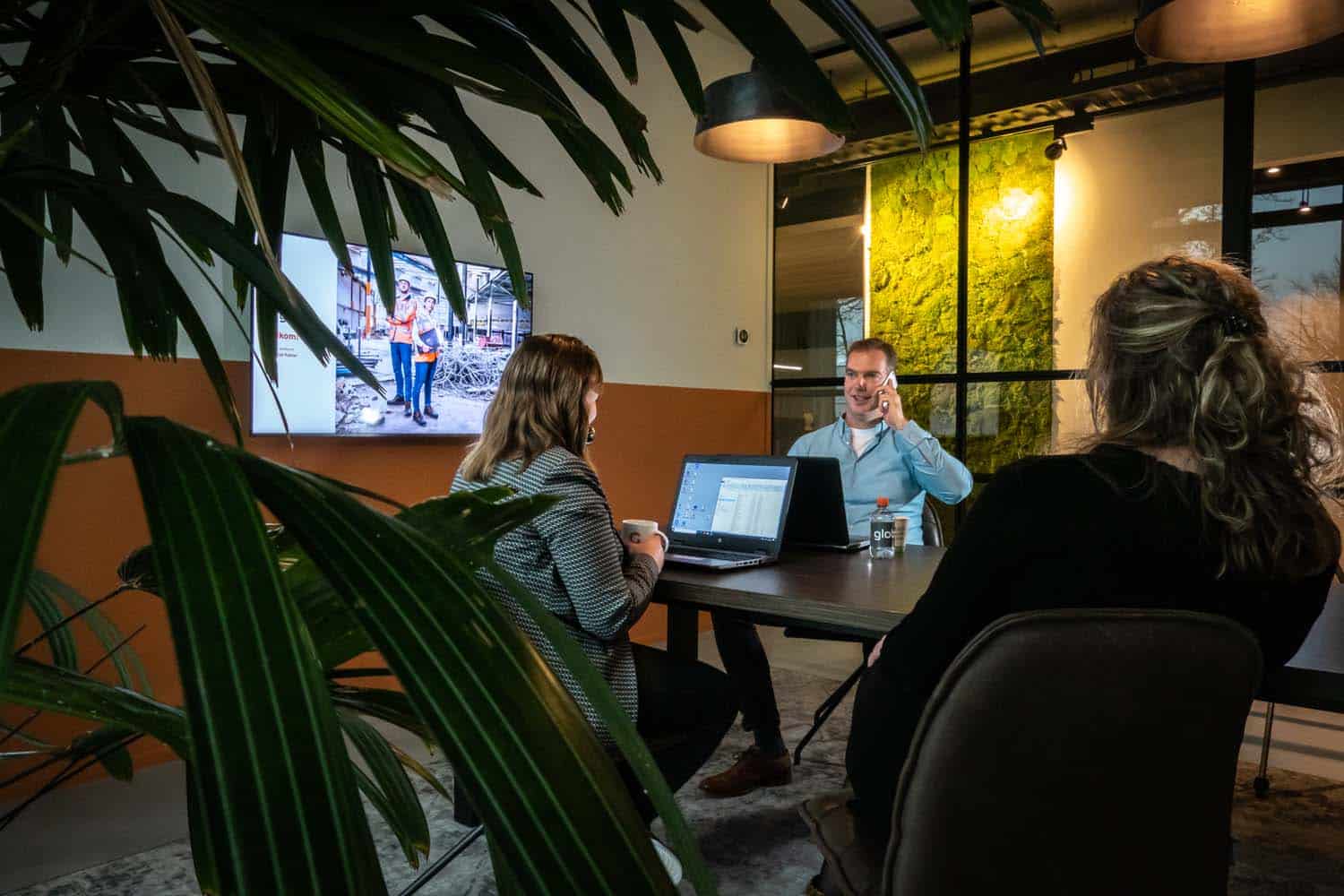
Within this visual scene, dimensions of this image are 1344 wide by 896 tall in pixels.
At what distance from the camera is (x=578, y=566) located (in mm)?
1967

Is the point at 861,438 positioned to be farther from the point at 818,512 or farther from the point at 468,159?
the point at 468,159

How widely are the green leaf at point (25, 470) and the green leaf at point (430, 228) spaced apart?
1.82 ft

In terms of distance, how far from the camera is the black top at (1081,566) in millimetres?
1171

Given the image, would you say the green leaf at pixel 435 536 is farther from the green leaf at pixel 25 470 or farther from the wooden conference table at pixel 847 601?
the wooden conference table at pixel 847 601

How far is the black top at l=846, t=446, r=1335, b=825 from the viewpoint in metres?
1.17

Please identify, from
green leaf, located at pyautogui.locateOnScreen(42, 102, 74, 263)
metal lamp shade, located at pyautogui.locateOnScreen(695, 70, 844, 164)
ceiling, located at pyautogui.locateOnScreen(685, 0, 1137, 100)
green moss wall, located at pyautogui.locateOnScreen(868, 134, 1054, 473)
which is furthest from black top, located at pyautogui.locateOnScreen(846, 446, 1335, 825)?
ceiling, located at pyautogui.locateOnScreen(685, 0, 1137, 100)

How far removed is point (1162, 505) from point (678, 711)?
1.33 m

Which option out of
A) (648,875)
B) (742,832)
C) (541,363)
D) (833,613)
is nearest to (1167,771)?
(833,613)

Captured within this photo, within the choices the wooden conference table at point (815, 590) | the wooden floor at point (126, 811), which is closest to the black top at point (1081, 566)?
the wooden conference table at point (815, 590)

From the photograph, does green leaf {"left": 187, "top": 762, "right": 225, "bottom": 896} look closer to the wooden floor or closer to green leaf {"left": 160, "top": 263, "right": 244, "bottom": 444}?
green leaf {"left": 160, "top": 263, "right": 244, "bottom": 444}

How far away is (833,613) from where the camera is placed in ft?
6.19

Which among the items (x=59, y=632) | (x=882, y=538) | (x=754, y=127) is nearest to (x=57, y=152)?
(x=59, y=632)

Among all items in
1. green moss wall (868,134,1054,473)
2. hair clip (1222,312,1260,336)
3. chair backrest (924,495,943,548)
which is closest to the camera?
hair clip (1222,312,1260,336)

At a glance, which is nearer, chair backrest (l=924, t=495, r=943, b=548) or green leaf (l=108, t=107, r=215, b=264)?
green leaf (l=108, t=107, r=215, b=264)
